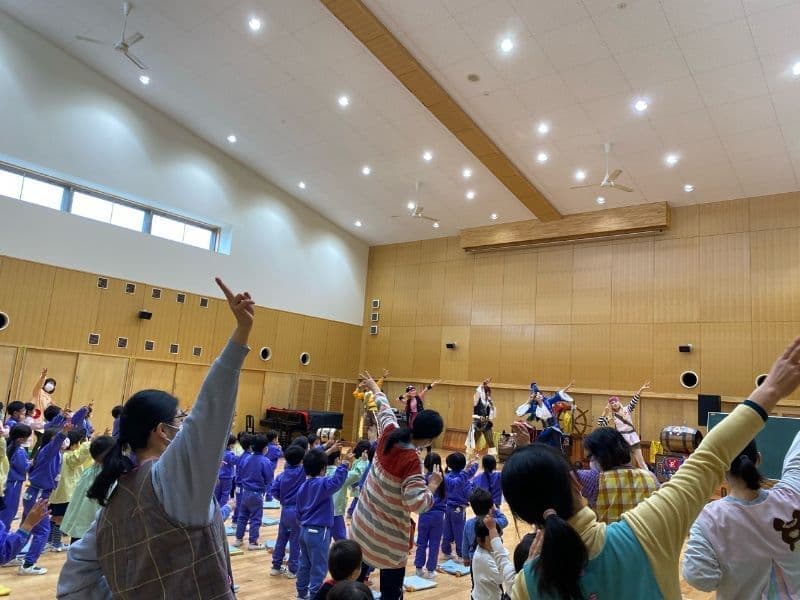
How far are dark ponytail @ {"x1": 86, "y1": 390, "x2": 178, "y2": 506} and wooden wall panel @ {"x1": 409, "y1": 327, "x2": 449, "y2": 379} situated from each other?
15.2m

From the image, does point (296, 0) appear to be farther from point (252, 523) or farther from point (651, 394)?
point (651, 394)

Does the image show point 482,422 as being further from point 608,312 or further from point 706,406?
point 706,406

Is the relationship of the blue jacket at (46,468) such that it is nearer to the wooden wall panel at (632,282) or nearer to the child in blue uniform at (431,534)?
the child in blue uniform at (431,534)

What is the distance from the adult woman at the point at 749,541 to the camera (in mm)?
1727

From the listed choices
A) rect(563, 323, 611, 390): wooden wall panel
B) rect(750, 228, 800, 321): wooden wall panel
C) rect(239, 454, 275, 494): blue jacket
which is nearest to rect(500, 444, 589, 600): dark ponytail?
rect(239, 454, 275, 494): blue jacket

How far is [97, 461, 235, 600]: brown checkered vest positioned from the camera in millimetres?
1254

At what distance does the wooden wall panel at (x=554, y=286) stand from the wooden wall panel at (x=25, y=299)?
11.7 meters

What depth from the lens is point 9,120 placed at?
10.5 metres

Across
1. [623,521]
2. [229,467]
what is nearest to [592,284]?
[229,467]

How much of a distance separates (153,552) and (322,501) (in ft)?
9.58

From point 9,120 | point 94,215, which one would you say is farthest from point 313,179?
point 9,120

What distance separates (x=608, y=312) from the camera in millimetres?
13922

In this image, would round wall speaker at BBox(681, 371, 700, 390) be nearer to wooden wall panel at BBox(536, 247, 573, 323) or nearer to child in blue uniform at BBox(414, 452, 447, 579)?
wooden wall panel at BBox(536, 247, 573, 323)

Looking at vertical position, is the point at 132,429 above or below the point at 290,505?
above
